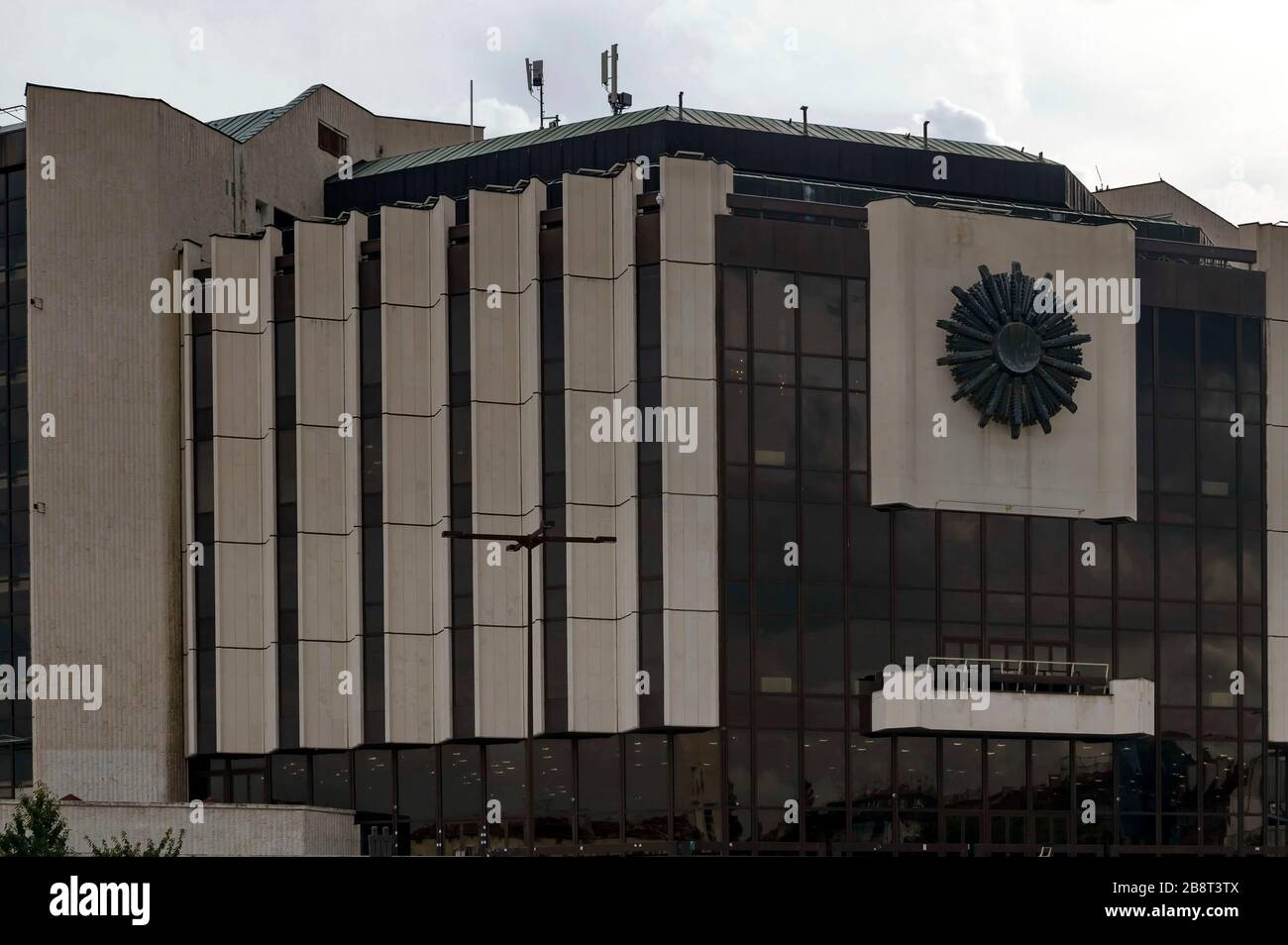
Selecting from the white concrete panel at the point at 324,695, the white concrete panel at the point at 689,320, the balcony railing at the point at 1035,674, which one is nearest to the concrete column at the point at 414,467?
the white concrete panel at the point at 324,695

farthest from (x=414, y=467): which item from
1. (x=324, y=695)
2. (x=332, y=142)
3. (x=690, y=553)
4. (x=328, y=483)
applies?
(x=332, y=142)

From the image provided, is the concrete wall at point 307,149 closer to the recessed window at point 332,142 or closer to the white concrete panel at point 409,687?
the recessed window at point 332,142

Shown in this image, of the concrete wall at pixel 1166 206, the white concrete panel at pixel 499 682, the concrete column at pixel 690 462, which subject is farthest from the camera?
the concrete wall at pixel 1166 206

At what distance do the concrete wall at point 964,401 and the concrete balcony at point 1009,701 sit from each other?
17.5 feet

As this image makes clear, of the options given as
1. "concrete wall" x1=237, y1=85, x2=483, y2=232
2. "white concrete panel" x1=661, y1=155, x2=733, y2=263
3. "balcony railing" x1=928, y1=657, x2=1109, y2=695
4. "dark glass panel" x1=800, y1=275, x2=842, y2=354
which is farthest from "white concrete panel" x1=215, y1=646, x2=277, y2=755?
"balcony railing" x1=928, y1=657, x2=1109, y2=695

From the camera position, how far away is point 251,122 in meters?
76.4

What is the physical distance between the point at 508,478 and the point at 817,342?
10883 mm

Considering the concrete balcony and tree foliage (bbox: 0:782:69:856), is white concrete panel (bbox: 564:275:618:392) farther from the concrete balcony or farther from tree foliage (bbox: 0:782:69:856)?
tree foliage (bbox: 0:782:69:856)

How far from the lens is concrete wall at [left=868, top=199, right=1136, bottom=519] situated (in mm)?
61812

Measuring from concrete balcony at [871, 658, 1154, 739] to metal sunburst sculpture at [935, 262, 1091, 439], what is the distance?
791 centimetres

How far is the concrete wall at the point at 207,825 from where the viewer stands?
58438 mm

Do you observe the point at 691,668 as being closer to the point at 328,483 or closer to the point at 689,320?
the point at 689,320

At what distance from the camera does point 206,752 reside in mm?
64375

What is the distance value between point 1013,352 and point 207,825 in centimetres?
2966
